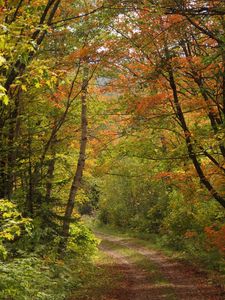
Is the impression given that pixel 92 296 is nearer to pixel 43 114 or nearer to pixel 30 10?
pixel 43 114

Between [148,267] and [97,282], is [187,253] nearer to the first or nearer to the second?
[148,267]

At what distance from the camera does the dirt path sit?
11.2 m

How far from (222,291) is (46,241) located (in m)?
5.71

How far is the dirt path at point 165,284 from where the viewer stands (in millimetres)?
11203

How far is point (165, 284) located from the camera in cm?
1299

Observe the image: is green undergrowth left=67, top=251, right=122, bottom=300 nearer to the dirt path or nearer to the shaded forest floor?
the shaded forest floor

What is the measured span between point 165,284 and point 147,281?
1.06 meters

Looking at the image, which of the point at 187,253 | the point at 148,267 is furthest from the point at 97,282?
the point at 187,253

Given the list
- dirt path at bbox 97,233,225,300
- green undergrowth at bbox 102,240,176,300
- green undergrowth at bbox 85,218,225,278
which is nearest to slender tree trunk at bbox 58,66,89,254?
dirt path at bbox 97,233,225,300

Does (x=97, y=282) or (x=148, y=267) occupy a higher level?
(x=97, y=282)

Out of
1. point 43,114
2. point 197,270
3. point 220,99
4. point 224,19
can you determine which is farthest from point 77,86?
point 197,270

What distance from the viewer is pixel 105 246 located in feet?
90.3

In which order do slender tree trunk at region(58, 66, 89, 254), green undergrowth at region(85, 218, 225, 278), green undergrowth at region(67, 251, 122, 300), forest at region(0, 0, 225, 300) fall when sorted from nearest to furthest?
forest at region(0, 0, 225, 300), green undergrowth at region(67, 251, 122, 300), slender tree trunk at region(58, 66, 89, 254), green undergrowth at region(85, 218, 225, 278)

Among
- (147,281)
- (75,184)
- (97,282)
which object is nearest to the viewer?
(97,282)
